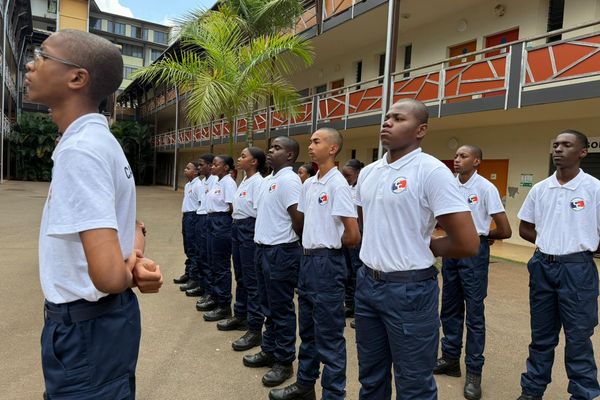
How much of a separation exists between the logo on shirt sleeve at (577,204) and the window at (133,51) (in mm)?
57306

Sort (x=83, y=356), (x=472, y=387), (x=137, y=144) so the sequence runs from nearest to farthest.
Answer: (x=83, y=356) → (x=472, y=387) → (x=137, y=144)

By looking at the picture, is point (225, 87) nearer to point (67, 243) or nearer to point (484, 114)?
point (484, 114)

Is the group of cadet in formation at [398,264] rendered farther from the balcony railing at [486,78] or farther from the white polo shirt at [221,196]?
the balcony railing at [486,78]

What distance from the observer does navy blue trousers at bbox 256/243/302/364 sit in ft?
11.9

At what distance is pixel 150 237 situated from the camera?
10.8 metres

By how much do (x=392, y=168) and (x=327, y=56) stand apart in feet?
51.0

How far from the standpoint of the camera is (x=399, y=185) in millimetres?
2268

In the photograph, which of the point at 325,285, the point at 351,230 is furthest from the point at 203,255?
the point at 351,230

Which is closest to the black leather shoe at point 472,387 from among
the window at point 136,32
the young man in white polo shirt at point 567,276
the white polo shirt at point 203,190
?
the young man in white polo shirt at point 567,276

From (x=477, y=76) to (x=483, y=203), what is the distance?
19.9 ft

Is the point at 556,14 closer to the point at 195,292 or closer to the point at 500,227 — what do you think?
the point at 500,227

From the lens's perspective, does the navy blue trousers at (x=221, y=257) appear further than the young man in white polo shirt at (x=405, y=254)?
Yes

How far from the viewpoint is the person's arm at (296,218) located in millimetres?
3643

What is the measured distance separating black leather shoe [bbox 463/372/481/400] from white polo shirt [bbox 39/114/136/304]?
295cm
